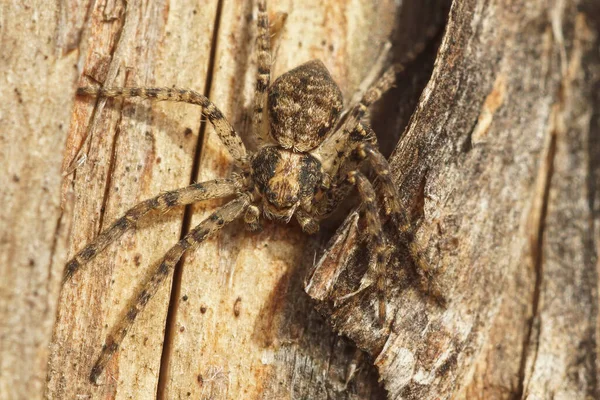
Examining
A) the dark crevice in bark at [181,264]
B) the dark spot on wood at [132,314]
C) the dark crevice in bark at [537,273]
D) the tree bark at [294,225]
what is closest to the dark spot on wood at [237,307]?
the tree bark at [294,225]

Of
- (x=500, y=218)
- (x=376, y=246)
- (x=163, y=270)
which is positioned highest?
(x=500, y=218)

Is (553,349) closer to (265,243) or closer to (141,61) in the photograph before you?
(265,243)

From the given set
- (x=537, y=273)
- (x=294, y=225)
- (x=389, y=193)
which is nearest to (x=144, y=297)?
(x=294, y=225)

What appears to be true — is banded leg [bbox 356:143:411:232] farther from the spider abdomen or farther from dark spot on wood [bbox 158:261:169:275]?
dark spot on wood [bbox 158:261:169:275]

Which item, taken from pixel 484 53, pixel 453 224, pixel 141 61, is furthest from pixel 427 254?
pixel 141 61

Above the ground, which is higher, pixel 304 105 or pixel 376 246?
pixel 304 105

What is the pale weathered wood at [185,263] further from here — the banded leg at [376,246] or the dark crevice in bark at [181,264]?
the banded leg at [376,246]

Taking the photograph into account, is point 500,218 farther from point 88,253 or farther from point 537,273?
point 88,253

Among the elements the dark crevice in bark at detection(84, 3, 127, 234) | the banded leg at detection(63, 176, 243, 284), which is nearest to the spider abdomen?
the banded leg at detection(63, 176, 243, 284)
